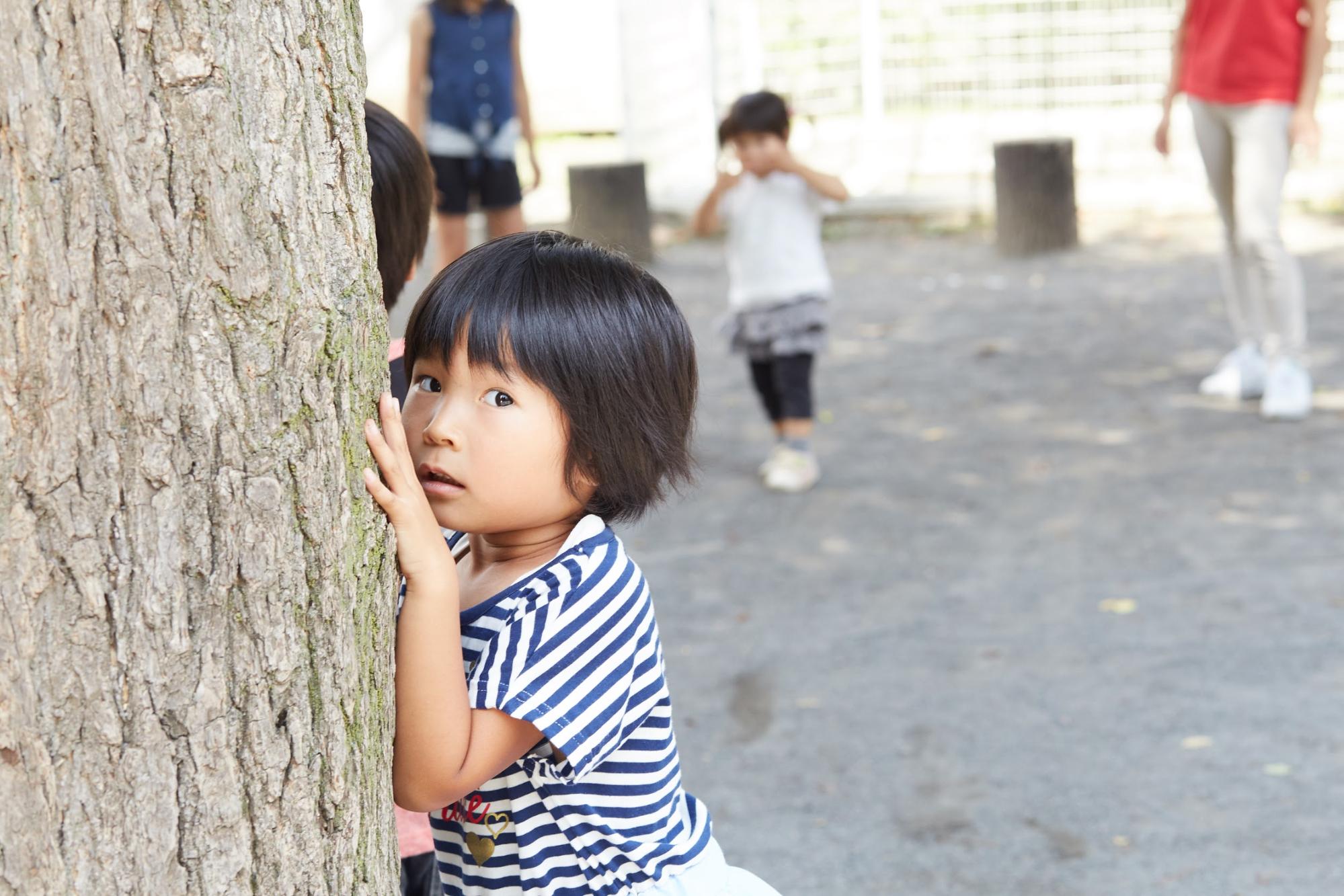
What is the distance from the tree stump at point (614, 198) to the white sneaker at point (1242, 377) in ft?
14.2

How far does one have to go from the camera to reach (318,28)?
1.27 metres

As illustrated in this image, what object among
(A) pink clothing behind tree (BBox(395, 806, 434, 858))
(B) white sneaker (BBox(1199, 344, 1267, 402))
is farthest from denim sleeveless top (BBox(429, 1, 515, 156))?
(A) pink clothing behind tree (BBox(395, 806, 434, 858))

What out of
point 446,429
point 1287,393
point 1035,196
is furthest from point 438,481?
point 1035,196

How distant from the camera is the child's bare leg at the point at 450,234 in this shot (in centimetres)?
647

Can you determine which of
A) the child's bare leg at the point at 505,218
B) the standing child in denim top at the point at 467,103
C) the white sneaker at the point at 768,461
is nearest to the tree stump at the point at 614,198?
the child's bare leg at the point at 505,218

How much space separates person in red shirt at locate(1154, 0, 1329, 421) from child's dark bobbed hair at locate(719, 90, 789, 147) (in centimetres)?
166

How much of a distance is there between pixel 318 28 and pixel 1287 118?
5.07 meters

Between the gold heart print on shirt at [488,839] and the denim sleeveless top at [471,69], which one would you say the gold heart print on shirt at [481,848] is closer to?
the gold heart print on shirt at [488,839]

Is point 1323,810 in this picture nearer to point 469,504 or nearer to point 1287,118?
point 469,504

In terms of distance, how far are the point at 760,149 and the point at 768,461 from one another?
1.16 metres

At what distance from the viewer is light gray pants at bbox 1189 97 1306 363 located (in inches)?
220

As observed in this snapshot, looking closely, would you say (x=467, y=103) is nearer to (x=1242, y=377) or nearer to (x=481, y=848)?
(x=1242, y=377)

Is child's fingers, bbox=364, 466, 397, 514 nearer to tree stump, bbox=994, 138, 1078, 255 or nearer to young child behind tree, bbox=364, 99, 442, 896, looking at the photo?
young child behind tree, bbox=364, 99, 442, 896

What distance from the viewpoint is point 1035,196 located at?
9.28m
